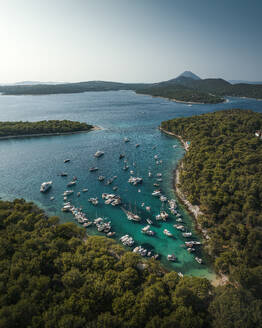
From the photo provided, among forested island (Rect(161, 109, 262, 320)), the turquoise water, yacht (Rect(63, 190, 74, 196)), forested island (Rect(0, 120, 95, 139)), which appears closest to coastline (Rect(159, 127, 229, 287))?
forested island (Rect(161, 109, 262, 320))

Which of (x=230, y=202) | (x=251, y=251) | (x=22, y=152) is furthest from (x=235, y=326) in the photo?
(x=22, y=152)

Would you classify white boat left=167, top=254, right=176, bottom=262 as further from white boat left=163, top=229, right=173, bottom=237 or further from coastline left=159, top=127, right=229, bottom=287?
coastline left=159, top=127, right=229, bottom=287

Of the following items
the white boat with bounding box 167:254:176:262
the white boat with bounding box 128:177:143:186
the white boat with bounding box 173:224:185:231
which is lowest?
the white boat with bounding box 167:254:176:262

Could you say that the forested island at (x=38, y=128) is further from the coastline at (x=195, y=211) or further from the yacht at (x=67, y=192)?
the coastline at (x=195, y=211)

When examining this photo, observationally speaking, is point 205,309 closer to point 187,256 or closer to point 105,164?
point 187,256

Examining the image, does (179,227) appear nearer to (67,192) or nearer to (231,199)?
(231,199)

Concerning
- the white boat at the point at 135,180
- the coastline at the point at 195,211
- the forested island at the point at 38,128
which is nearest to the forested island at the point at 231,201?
the coastline at the point at 195,211
